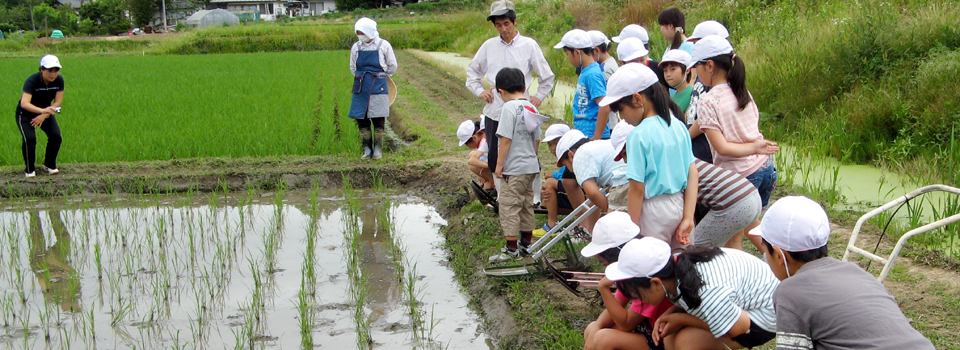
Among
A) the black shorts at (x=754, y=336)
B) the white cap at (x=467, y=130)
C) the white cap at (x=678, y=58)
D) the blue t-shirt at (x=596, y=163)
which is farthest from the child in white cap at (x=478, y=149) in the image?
the black shorts at (x=754, y=336)

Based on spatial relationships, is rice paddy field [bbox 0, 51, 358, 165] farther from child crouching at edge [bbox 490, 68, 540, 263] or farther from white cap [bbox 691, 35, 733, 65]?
white cap [bbox 691, 35, 733, 65]

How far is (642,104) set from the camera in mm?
2979

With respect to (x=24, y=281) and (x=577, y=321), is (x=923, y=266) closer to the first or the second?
(x=577, y=321)

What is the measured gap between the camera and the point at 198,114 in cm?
970

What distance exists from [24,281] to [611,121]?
3.85 metres

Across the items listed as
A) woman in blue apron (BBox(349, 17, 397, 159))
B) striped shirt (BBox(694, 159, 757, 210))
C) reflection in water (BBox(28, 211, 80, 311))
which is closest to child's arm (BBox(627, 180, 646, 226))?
striped shirt (BBox(694, 159, 757, 210))

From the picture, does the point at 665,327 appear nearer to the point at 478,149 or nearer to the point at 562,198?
Result: the point at 562,198

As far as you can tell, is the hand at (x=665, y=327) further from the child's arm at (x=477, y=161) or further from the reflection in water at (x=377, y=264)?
the child's arm at (x=477, y=161)

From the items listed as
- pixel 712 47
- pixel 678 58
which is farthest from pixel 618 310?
pixel 678 58

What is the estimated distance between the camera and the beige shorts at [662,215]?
3.06 m

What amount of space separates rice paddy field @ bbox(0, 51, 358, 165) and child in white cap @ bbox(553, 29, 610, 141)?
3.66m

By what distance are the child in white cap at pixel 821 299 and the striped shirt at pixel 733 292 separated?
0.29m

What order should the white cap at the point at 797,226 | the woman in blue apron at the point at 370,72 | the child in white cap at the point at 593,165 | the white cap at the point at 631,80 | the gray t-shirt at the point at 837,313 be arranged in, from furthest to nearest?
1. the woman in blue apron at the point at 370,72
2. the child in white cap at the point at 593,165
3. the white cap at the point at 631,80
4. the white cap at the point at 797,226
5. the gray t-shirt at the point at 837,313

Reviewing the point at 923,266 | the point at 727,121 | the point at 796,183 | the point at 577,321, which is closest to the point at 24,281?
the point at 577,321
